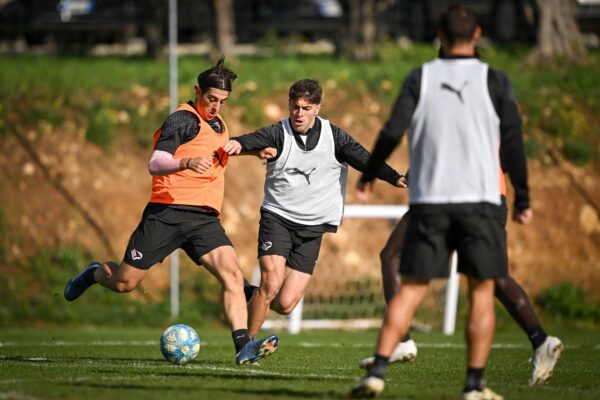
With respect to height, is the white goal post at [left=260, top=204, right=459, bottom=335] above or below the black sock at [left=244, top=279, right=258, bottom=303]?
below

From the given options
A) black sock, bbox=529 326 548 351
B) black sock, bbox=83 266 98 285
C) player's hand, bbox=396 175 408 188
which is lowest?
black sock, bbox=83 266 98 285

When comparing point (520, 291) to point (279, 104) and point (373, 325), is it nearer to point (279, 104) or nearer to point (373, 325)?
point (373, 325)

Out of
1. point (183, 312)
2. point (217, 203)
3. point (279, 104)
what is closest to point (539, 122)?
point (279, 104)

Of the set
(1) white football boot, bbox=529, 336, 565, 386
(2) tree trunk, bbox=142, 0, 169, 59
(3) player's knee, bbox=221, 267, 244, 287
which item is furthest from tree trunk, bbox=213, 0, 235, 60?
(1) white football boot, bbox=529, 336, 565, 386

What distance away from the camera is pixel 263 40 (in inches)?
912

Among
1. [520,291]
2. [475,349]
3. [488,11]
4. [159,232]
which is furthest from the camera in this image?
[488,11]

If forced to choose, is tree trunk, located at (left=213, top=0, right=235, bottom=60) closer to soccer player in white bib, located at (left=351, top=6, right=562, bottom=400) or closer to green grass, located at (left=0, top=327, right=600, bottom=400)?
green grass, located at (left=0, top=327, right=600, bottom=400)

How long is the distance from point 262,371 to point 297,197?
5.68ft

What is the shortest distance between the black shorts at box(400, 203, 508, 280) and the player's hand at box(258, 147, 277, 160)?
2822 mm

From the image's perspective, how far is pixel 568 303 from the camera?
58.9 feet

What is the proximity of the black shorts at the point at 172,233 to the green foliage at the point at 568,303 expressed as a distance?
1024 cm

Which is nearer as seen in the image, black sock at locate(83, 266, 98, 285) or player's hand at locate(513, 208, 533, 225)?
player's hand at locate(513, 208, 533, 225)

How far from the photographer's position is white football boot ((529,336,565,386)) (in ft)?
24.7

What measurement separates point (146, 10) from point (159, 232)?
13.7 meters
